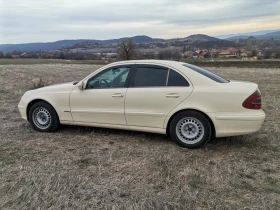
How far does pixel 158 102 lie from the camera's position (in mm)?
4695

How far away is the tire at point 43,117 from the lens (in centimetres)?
554

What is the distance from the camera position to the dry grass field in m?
3.11

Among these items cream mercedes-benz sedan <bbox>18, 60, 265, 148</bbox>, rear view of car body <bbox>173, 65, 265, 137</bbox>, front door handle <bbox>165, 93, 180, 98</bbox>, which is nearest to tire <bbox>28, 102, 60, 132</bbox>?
cream mercedes-benz sedan <bbox>18, 60, 265, 148</bbox>

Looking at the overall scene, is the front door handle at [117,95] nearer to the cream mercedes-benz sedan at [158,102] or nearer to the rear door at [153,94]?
the cream mercedes-benz sedan at [158,102]

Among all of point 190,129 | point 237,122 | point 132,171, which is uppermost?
point 237,122

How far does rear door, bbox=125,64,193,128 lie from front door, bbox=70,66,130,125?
162 millimetres

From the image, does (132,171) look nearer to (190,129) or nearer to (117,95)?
(190,129)

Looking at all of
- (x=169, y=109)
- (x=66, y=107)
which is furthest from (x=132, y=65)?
(x=66, y=107)

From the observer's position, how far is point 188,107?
14.9 feet

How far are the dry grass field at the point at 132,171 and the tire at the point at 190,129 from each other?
0.50ft

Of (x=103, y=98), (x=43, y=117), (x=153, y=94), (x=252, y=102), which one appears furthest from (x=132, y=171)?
(x=43, y=117)

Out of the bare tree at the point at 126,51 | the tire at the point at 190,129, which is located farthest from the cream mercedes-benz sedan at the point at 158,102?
the bare tree at the point at 126,51

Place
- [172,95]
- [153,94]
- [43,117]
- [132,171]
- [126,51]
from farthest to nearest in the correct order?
[126,51]
[43,117]
[153,94]
[172,95]
[132,171]

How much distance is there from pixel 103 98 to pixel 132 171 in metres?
1.73
